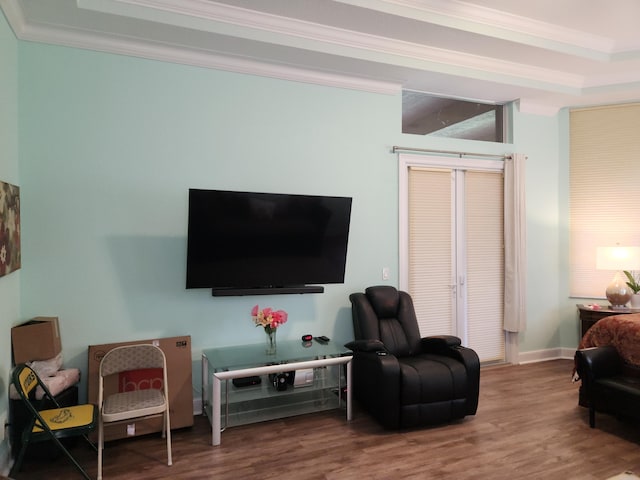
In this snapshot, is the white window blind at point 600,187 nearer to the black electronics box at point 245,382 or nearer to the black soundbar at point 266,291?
the black soundbar at point 266,291

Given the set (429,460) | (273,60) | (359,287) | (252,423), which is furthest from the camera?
(359,287)

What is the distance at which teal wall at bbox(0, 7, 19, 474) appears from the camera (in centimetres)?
270

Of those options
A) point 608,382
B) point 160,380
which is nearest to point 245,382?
point 160,380

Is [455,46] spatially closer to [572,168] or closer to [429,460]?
[572,168]

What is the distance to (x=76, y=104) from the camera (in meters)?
3.32

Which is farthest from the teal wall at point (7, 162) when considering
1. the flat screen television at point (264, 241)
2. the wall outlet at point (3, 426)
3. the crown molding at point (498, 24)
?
the crown molding at point (498, 24)

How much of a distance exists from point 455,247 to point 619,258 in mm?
1740

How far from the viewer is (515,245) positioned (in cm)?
494

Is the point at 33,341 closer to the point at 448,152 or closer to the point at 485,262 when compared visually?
the point at 448,152

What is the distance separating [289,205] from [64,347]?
6.84 feet

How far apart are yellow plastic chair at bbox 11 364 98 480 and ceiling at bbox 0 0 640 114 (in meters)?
2.38

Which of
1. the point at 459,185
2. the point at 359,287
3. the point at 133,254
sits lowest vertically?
the point at 359,287

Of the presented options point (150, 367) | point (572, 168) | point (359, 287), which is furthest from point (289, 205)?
point (572, 168)

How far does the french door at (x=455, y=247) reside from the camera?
15.1 ft
